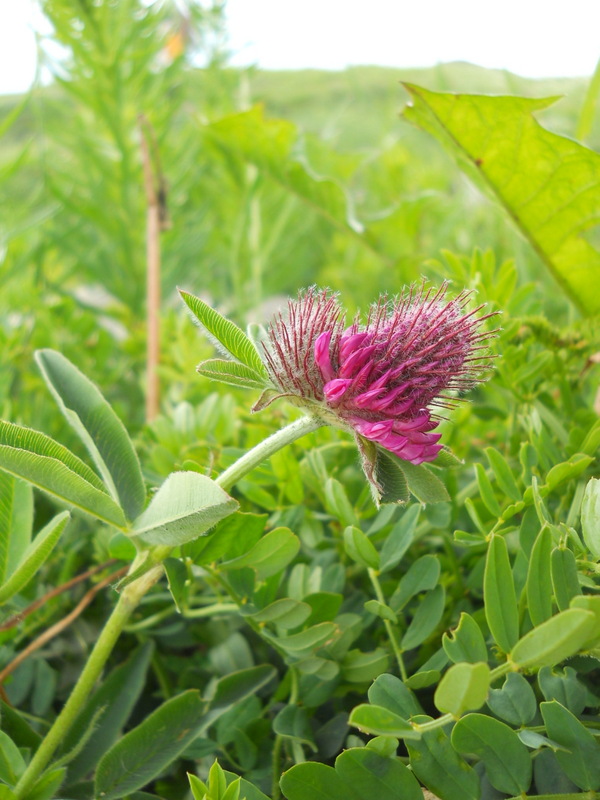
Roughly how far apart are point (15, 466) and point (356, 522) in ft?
0.77

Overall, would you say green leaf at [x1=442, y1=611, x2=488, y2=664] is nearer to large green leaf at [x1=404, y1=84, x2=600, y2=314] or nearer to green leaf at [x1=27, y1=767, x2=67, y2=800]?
green leaf at [x1=27, y1=767, x2=67, y2=800]

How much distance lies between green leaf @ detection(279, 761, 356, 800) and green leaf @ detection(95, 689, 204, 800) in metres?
0.10

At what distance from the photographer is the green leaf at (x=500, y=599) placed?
0.38m

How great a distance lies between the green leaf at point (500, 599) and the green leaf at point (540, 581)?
0.01m

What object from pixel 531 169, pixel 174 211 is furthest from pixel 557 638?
pixel 174 211

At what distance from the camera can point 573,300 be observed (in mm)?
777

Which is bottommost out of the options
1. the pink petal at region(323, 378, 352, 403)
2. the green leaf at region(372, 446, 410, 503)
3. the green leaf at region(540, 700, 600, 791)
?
the green leaf at region(540, 700, 600, 791)

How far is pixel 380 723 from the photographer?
0.34 metres

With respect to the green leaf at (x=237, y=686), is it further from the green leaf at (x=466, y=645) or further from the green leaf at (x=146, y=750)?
the green leaf at (x=466, y=645)

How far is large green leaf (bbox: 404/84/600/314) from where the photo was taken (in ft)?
2.17

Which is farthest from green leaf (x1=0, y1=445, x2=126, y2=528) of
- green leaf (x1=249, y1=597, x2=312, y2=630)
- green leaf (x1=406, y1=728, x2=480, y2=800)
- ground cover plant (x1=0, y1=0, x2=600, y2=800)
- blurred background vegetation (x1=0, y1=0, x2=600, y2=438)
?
blurred background vegetation (x1=0, y1=0, x2=600, y2=438)

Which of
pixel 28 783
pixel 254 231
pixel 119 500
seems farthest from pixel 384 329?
pixel 254 231

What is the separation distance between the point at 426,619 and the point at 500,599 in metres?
0.09

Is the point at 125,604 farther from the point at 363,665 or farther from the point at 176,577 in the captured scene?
the point at 363,665
